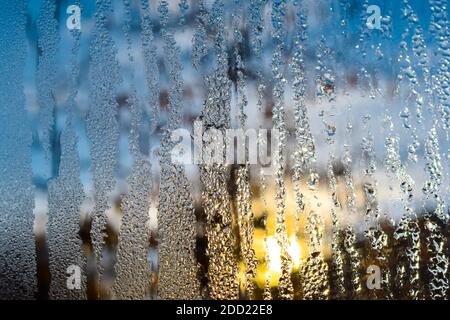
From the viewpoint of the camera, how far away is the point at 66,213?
12.4 ft

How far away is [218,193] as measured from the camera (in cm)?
374

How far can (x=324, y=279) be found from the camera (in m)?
3.62

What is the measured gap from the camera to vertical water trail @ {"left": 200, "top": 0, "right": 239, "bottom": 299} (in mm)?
3596

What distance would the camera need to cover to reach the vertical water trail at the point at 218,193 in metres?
3.60

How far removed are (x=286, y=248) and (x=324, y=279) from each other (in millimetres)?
309
